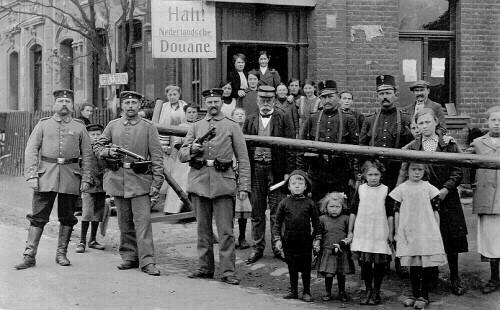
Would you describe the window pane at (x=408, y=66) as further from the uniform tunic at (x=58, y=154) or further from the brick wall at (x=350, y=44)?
the uniform tunic at (x=58, y=154)

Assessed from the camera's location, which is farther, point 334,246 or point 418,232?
point 334,246

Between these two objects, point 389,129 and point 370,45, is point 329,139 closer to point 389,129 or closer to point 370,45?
point 389,129

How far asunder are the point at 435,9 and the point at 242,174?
7.48 metres

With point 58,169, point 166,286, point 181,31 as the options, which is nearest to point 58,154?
point 58,169

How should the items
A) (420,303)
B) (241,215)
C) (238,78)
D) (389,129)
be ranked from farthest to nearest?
(238,78) → (241,215) → (389,129) → (420,303)

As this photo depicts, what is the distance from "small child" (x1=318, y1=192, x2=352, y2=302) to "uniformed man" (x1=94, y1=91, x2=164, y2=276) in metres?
2.00

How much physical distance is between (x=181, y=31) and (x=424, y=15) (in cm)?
480

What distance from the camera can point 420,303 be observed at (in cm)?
698

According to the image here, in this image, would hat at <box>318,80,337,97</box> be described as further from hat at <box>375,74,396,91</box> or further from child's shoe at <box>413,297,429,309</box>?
child's shoe at <box>413,297,429,309</box>

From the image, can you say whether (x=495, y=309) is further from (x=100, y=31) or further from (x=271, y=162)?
(x=100, y=31)

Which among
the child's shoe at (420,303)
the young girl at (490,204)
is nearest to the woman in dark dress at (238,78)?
the young girl at (490,204)

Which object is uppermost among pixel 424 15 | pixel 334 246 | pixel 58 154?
pixel 424 15

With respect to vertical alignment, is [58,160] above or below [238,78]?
below

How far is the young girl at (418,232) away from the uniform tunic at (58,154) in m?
3.65
